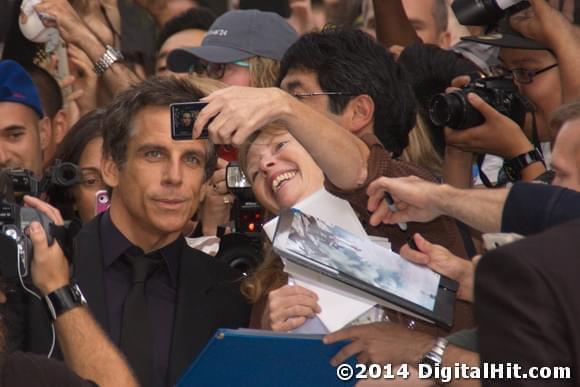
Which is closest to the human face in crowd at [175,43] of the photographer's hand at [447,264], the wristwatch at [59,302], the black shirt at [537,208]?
the wristwatch at [59,302]

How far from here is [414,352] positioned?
3410 millimetres

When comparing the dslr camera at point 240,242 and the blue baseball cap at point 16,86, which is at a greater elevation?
the blue baseball cap at point 16,86

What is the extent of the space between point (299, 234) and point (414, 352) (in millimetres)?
579

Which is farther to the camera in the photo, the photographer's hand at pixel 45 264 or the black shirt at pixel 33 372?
the photographer's hand at pixel 45 264

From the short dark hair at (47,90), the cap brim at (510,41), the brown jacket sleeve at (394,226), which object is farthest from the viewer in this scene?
the short dark hair at (47,90)

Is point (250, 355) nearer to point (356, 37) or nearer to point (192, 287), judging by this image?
point (192, 287)

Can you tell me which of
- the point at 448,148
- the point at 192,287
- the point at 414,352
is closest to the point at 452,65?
the point at 448,148

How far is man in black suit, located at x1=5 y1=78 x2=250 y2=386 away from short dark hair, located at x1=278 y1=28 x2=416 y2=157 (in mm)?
553

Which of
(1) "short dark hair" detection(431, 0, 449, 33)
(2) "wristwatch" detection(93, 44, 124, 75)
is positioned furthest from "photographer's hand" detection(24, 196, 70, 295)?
(1) "short dark hair" detection(431, 0, 449, 33)

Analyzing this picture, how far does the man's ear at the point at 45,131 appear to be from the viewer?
5.95 metres

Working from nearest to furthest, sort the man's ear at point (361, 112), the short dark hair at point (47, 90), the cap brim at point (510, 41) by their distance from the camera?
the man's ear at point (361, 112) → the cap brim at point (510, 41) → the short dark hair at point (47, 90)

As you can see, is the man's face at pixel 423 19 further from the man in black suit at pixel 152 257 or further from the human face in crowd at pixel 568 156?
the human face in crowd at pixel 568 156

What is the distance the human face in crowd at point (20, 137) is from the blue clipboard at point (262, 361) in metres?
2.40

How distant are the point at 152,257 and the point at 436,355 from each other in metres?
1.51
